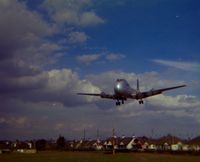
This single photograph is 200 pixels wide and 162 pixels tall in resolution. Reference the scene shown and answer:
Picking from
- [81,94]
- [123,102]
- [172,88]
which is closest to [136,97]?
[123,102]

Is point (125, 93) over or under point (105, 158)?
over

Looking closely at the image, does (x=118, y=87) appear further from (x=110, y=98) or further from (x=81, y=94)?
(x=81, y=94)

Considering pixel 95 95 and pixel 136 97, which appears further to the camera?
Answer: pixel 95 95

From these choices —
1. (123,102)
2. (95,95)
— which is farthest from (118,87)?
(95,95)

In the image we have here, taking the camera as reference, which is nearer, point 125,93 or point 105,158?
point 125,93

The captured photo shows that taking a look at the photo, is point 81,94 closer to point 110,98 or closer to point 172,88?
point 110,98

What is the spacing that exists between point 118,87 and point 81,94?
1260cm

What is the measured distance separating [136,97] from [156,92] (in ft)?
14.6

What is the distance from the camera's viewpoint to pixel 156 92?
81.6 m

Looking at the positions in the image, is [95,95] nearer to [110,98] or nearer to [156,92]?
[110,98]

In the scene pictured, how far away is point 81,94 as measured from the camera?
289ft

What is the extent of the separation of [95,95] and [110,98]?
6578mm

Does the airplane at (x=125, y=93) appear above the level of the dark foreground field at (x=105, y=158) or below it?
above

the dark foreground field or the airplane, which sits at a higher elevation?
the airplane
